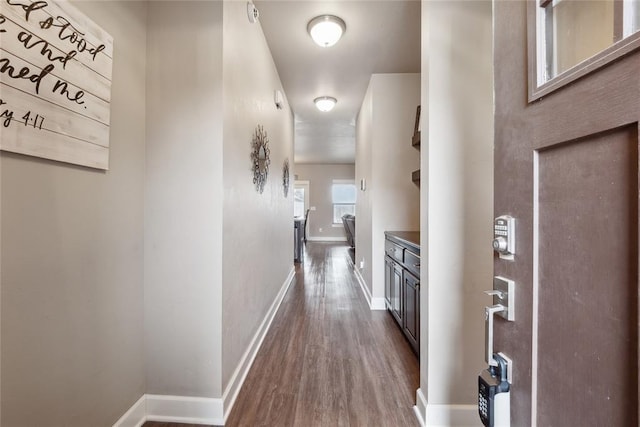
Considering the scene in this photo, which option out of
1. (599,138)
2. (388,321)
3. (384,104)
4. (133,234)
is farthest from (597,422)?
(384,104)

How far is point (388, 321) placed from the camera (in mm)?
2863

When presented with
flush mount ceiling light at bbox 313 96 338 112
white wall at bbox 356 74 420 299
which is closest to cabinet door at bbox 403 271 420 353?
white wall at bbox 356 74 420 299

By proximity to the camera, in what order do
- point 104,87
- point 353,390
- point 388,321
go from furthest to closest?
point 388,321
point 353,390
point 104,87

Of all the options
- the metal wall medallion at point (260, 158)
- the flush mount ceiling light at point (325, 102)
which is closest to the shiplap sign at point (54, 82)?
the metal wall medallion at point (260, 158)

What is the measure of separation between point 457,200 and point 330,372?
1430mm

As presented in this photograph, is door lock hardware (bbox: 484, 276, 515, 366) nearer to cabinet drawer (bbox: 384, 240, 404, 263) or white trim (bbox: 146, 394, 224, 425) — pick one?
white trim (bbox: 146, 394, 224, 425)

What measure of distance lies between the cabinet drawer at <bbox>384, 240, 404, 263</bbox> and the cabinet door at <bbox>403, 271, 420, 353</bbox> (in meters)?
0.19

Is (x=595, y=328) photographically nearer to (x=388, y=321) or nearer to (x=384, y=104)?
(x=388, y=321)

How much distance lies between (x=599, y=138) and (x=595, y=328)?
0.31 m

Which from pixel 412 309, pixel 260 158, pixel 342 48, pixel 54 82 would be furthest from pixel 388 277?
pixel 54 82

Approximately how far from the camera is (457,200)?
151 centimetres

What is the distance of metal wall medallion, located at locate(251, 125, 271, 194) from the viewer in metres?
2.20

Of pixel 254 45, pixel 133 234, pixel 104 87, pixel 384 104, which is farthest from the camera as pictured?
pixel 384 104

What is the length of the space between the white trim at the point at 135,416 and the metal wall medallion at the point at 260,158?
4.93 feet
